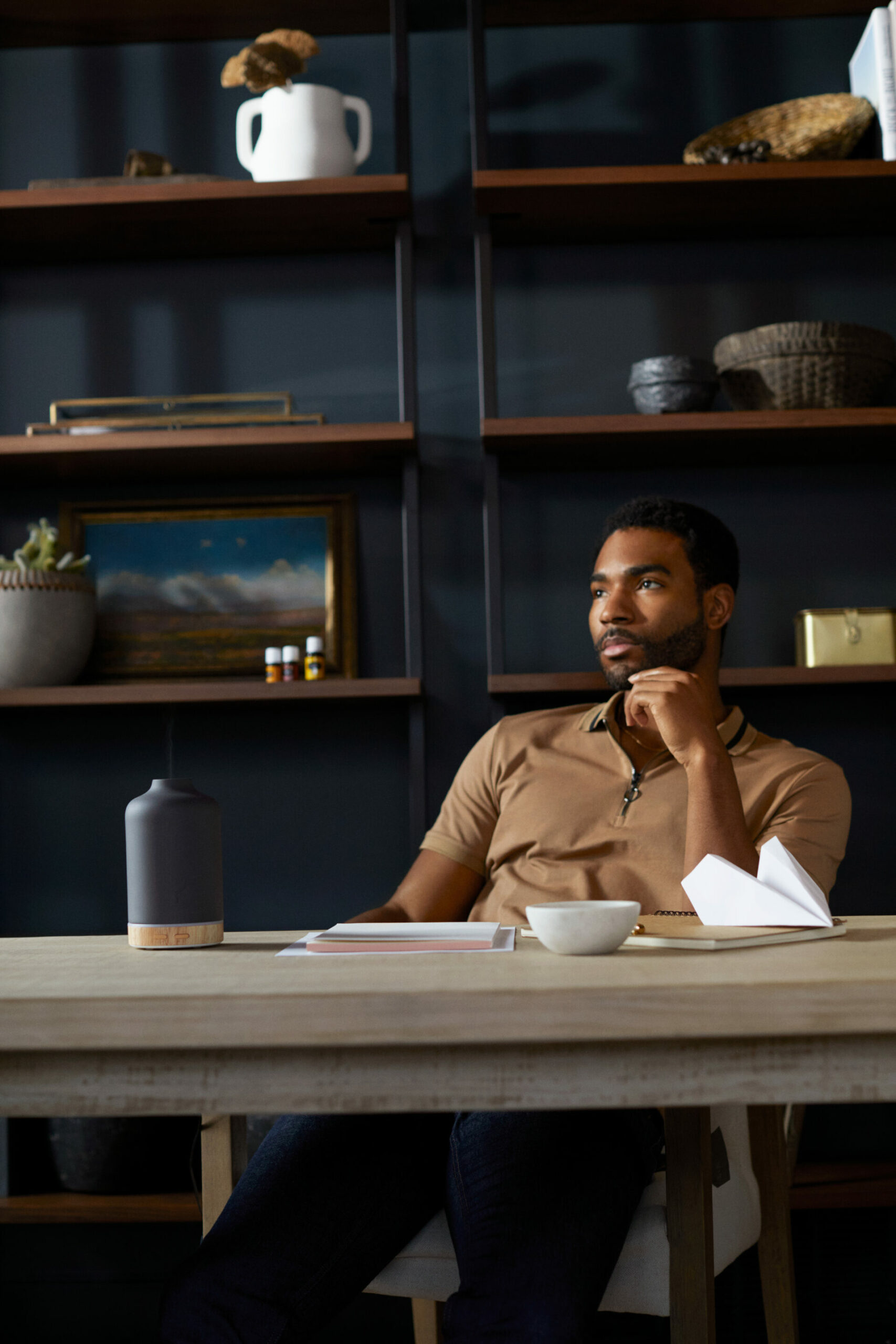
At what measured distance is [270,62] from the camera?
2070mm

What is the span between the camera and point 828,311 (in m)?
2.29

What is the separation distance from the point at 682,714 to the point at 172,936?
2.55 feet

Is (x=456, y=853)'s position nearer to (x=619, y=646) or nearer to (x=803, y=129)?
(x=619, y=646)

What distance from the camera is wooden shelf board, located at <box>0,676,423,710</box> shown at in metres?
1.99

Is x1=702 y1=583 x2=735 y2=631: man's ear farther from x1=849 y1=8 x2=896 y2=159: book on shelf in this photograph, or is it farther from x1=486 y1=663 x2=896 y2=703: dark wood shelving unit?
x1=849 y1=8 x2=896 y2=159: book on shelf

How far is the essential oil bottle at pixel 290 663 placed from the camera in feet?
6.93

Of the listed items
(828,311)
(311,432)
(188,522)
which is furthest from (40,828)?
(828,311)

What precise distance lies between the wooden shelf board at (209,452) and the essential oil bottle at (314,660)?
36cm

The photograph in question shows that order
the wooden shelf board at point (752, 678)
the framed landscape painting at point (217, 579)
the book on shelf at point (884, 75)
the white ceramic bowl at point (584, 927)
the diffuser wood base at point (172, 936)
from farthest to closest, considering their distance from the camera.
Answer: the framed landscape painting at point (217, 579) → the book on shelf at point (884, 75) → the wooden shelf board at point (752, 678) → the diffuser wood base at point (172, 936) → the white ceramic bowl at point (584, 927)

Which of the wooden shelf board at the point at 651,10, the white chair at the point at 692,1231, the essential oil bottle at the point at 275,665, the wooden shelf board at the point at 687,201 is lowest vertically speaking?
the white chair at the point at 692,1231

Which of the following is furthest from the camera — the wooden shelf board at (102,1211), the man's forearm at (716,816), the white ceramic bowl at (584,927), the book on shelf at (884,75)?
the book on shelf at (884,75)

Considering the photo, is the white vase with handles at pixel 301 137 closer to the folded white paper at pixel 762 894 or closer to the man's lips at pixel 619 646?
the man's lips at pixel 619 646

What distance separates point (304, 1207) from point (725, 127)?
2078 millimetres

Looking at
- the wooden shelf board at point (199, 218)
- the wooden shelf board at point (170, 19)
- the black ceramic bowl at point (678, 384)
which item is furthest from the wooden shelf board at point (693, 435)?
the wooden shelf board at point (170, 19)
